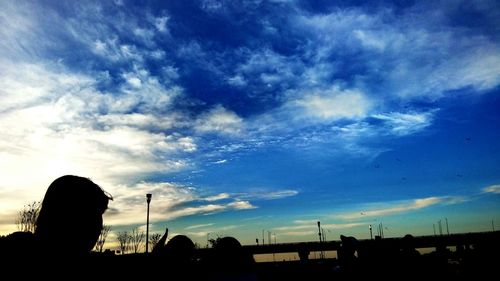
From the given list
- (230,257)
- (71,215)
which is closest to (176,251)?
(71,215)

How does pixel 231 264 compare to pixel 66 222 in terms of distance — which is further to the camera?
pixel 231 264

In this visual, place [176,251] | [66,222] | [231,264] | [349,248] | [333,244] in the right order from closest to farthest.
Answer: [66,222] → [176,251] → [231,264] → [349,248] → [333,244]

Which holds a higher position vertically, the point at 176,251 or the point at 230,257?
the point at 176,251

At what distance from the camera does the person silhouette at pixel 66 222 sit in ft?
5.52

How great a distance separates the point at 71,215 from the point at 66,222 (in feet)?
0.17

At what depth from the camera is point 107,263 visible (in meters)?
1.84

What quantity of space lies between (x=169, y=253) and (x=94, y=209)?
0.81 m

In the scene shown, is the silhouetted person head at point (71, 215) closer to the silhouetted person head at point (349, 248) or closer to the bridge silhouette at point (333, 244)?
the silhouetted person head at point (349, 248)

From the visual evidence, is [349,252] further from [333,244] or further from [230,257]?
[333,244]

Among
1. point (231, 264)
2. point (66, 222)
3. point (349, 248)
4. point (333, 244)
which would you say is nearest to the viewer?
point (66, 222)

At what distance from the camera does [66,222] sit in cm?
187

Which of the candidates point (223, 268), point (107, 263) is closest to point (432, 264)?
point (223, 268)

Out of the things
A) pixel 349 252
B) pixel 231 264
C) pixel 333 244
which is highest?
pixel 231 264

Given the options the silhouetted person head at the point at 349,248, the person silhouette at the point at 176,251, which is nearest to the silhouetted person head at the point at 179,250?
the person silhouette at the point at 176,251
